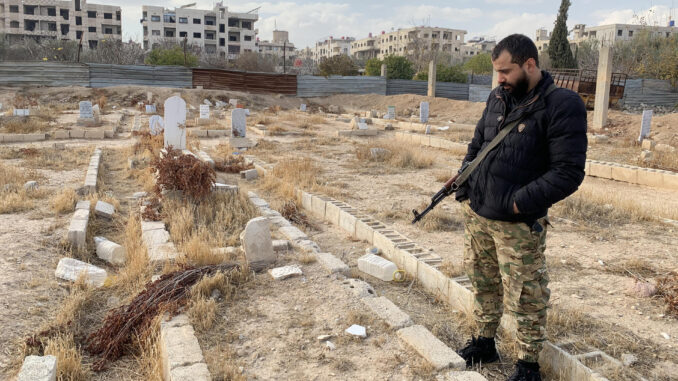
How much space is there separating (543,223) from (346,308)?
1802 mm

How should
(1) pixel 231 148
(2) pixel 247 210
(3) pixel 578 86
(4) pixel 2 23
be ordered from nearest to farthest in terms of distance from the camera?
(2) pixel 247 210 < (1) pixel 231 148 < (3) pixel 578 86 < (4) pixel 2 23

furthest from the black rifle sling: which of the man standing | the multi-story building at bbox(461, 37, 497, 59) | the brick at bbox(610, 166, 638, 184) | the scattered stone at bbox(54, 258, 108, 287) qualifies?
the multi-story building at bbox(461, 37, 497, 59)

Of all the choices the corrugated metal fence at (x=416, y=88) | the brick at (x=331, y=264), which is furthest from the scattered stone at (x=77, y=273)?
the corrugated metal fence at (x=416, y=88)

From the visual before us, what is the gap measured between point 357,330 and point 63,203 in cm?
521

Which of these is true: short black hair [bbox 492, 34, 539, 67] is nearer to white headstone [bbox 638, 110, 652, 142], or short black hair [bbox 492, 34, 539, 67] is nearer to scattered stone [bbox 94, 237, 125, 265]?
scattered stone [bbox 94, 237, 125, 265]

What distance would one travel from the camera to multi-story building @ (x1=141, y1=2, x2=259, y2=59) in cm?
8275

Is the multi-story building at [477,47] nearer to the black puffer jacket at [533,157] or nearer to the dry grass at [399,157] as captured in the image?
the dry grass at [399,157]

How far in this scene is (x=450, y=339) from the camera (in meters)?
3.88

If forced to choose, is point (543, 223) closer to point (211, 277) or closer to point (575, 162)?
point (575, 162)

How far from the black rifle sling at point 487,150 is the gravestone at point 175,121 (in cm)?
874

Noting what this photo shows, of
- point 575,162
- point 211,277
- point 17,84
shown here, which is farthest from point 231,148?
point 17,84

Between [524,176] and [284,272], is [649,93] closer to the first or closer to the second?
[284,272]

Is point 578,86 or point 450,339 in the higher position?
point 578,86

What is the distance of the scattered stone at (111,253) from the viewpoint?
17.8 ft
